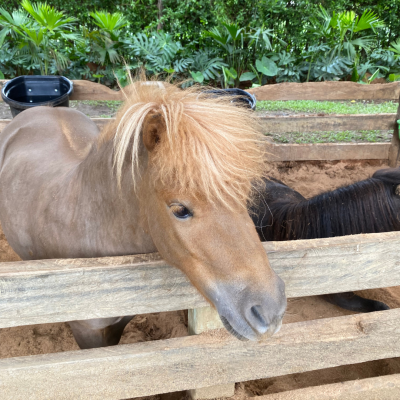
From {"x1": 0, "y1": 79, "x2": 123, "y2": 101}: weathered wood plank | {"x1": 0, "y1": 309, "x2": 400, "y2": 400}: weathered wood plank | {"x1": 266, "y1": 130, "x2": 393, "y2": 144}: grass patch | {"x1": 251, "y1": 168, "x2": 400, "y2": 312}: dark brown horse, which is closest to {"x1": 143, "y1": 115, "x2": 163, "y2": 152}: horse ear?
{"x1": 0, "y1": 309, "x2": 400, "y2": 400}: weathered wood plank

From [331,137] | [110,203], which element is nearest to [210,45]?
[331,137]

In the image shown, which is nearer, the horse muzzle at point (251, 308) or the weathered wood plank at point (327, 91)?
the horse muzzle at point (251, 308)

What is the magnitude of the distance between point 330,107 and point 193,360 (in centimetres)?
652

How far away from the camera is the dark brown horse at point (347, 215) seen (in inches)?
93.7

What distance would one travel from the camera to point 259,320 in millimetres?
1054

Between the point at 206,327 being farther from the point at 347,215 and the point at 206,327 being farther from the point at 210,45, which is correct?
the point at 210,45

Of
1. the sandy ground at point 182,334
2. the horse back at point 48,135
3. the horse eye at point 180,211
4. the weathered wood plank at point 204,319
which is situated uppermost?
the horse eye at point 180,211

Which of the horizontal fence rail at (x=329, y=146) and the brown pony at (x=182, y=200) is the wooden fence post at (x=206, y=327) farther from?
the horizontal fence rail at (x=329, y=146)

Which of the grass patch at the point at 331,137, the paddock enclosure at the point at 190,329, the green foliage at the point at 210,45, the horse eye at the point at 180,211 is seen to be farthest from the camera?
the green foliage at the point at 210,45

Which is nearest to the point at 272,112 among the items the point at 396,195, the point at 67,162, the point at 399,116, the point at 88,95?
the point at 399,116

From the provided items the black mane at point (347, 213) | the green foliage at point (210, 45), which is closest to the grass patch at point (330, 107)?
the green foliage at point (210, 45)

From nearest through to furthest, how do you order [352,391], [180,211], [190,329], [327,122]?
[180,211] → [190,329] → [352,391] → [327,122]

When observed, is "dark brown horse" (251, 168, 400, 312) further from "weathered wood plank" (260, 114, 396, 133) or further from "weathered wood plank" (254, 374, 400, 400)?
"weathered wood plank" (260, 114, 396, 133)

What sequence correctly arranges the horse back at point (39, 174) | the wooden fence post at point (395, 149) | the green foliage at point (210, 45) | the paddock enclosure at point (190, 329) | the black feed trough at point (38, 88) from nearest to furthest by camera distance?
the paddock enclosure at point (190, 329), the horse back at point (39, 174), the black feed trough at point (38, 88), the wooden fence post at point (395, 149), the green foliage at point (210, 45)
